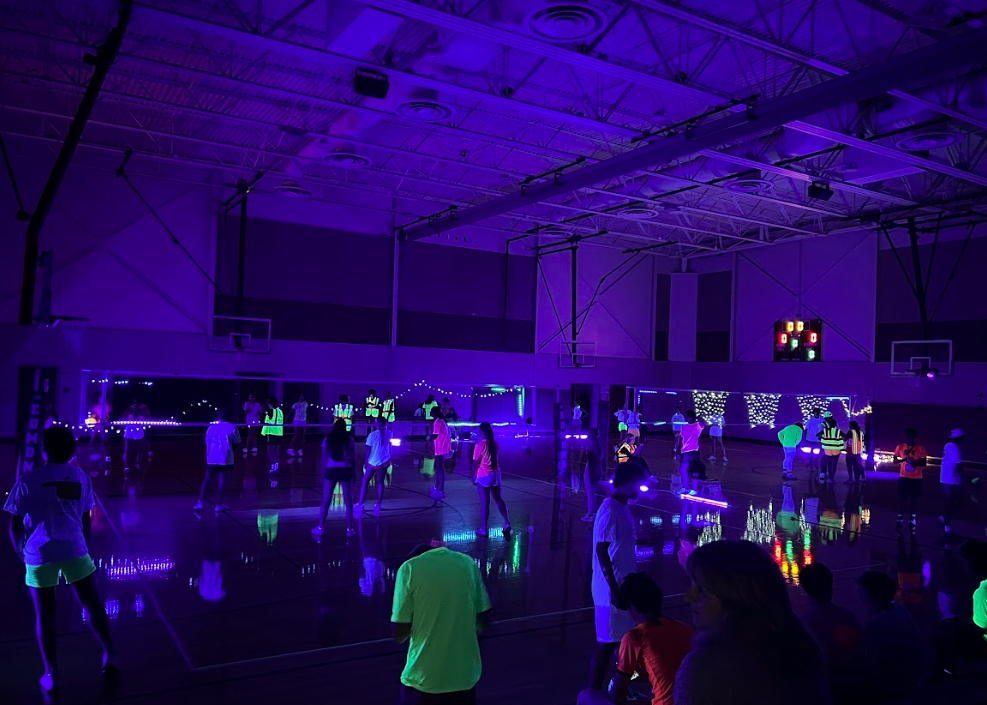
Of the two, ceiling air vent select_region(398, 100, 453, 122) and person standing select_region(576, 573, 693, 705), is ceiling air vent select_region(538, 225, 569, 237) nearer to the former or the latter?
ceiling air vent select_region(398, 100, 453, 122)

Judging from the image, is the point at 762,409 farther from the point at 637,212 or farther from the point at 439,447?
the point at 439,447

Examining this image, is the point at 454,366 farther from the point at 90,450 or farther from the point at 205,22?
the point at 205,22

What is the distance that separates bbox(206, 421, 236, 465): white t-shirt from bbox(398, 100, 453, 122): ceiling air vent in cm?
649

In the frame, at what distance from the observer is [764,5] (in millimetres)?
11273

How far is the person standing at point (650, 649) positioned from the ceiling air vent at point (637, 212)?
61.4 ft

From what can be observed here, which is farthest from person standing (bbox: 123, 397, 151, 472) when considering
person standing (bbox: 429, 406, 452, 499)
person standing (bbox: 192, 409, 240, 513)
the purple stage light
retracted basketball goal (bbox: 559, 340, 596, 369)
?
retracted basketball goal (bbox: 559, 340, 596, 369)

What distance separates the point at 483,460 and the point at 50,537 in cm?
621

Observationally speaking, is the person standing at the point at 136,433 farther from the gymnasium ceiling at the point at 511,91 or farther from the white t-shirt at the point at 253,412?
the gymnasium ceiling at the point at 511,91

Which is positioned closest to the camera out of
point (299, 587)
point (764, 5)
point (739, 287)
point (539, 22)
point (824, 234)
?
point (299, 587)

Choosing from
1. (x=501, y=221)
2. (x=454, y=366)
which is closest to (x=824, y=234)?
(x=501, y=221)

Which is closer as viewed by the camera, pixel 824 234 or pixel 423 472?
pixel 423 472

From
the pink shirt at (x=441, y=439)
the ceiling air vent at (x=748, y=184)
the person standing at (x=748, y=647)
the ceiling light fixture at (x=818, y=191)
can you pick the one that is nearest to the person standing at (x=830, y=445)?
the ceiling light fixture at (x=818, y=191)

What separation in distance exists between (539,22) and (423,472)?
11.3 metres

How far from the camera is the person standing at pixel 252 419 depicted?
18719 millimetres
